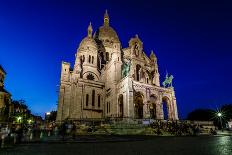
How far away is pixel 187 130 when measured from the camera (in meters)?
27.0

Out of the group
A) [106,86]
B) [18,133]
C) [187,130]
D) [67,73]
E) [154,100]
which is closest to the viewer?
[18,133]

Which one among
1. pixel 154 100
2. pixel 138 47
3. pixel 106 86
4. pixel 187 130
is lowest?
pixel 187 130

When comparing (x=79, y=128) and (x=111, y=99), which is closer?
(x=79, y=128)

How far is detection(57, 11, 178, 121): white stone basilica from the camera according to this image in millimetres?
36656

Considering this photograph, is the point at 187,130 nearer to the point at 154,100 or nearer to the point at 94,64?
the point at 154,100

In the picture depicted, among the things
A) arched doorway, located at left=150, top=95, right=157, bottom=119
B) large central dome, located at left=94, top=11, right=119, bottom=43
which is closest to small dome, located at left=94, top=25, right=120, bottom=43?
large central dome, located at left=94, top=11, right=119, bottom=43

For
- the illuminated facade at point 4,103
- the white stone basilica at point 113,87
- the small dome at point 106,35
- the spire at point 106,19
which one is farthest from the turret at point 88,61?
the spire at point 106,19

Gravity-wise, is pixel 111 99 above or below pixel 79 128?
above

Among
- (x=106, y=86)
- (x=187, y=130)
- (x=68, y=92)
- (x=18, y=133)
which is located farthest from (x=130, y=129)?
(x=68, y=92)

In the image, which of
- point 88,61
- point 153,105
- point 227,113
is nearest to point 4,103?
point 88,61

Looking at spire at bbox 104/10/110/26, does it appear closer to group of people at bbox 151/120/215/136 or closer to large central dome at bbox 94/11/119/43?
large central dome at bbox 94/11/119/43

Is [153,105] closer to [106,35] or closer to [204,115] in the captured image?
[106,35]

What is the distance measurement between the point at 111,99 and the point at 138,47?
65.1 feet

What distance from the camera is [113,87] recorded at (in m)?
40.5
